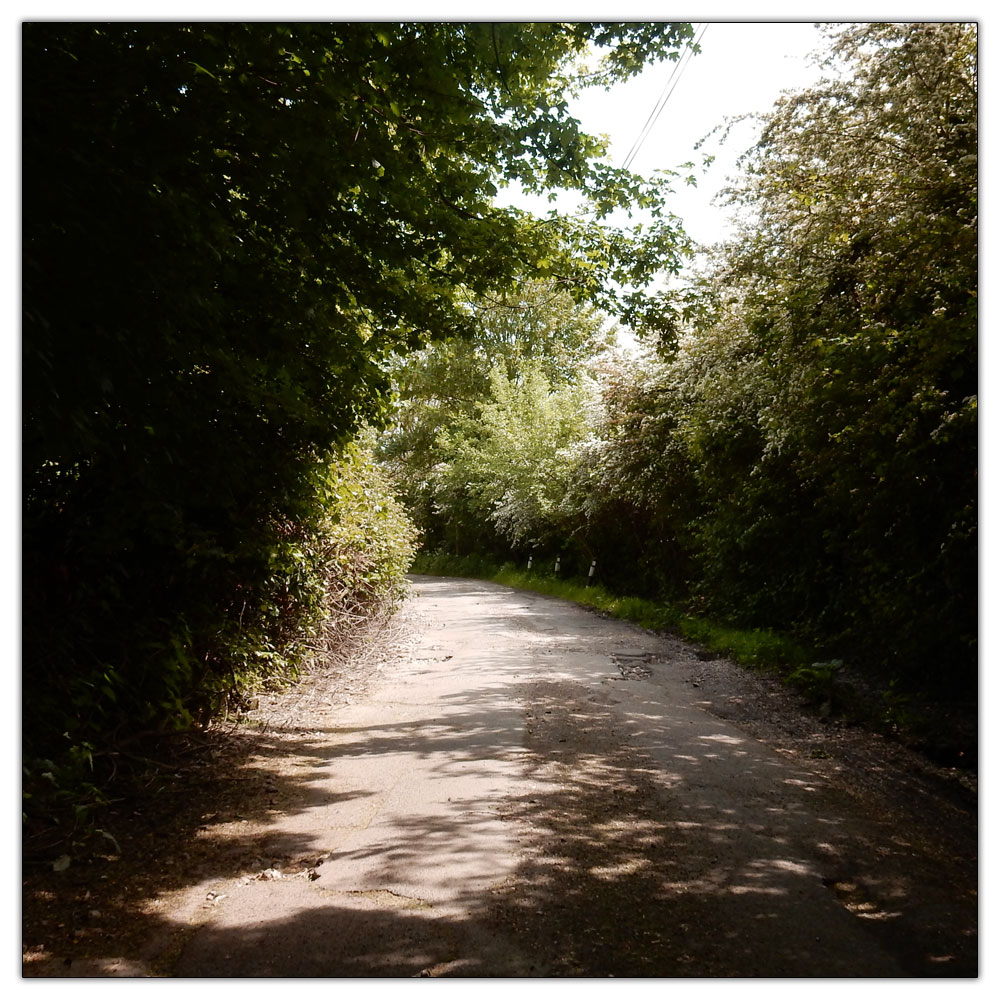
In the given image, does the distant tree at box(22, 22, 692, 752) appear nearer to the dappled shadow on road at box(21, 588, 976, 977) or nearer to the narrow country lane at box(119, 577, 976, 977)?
the dappled shadow on road at box(21, 588, 976, 977)

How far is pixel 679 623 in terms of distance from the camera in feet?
43.5

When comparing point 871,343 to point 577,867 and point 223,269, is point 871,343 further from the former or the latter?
point 223,269

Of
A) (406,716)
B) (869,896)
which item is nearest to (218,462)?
(406,716)

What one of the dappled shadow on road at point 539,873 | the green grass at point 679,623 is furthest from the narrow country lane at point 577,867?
the green grass at point 679,623

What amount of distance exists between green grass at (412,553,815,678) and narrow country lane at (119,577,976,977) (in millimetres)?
2952

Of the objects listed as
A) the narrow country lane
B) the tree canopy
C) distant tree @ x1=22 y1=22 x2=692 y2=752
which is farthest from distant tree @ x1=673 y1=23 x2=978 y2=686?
the narrow country lane

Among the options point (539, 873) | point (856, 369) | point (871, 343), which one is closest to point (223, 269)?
point (539, 873)

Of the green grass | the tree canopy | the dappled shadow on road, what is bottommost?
the green grass

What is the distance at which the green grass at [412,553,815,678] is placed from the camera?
9.38 meters

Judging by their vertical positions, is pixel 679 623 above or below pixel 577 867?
below

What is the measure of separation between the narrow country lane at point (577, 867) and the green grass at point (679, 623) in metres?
2.95

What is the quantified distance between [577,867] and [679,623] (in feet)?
32.9

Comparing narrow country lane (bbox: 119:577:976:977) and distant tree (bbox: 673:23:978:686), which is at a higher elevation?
distant tree (bbox: 673:23:978:686)

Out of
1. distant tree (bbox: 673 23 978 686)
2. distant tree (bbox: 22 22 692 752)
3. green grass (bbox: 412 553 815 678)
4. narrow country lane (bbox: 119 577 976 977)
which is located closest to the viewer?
narrow country lane (bbox: 119 577 976 977)
